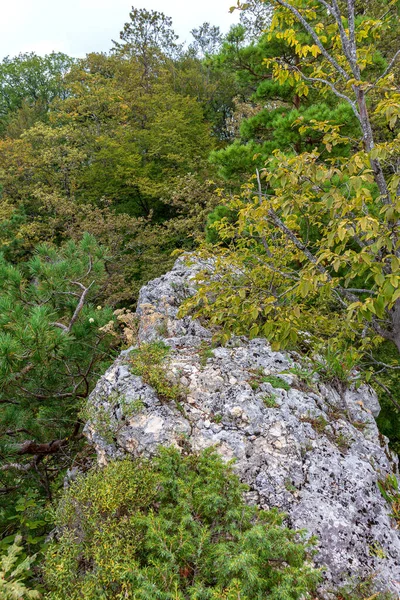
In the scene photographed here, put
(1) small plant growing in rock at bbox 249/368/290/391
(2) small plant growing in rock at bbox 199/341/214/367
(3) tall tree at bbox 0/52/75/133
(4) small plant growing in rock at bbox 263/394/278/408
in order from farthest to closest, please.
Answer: (3) tall tree at bbox 0/52/75/133 < (2) small plant growing in rock at bbox 199/341/214/367 < (1) small plant growing in rock at bbox 249/368/290/391 < (4) small plant growing in rock at bbox 263/394/278/408

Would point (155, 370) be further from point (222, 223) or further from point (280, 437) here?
point (222, 223)

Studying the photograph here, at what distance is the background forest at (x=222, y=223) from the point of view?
2.94 m

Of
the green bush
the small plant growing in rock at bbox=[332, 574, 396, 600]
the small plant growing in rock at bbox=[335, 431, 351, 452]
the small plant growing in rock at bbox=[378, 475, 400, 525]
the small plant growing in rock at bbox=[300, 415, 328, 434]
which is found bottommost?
the small plant growing in rock at bbox=[378, 475, 400, 525]

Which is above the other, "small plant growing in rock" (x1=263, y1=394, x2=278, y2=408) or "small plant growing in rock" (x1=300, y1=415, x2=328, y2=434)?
"small plant growing in rock" (x1=263, y1=394, x2=278, y2=408)

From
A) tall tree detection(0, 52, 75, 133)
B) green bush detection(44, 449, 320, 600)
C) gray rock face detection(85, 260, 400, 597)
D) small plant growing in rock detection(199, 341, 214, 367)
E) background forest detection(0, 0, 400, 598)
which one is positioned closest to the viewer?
green bush detection(44, 449, 320, 600)

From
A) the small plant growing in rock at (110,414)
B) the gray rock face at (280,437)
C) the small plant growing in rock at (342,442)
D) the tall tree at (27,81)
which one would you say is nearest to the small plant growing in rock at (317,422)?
the gray rock face at (280,437)

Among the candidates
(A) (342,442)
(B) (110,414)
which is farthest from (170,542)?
(A) (342,442)

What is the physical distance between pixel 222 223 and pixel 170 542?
382cm

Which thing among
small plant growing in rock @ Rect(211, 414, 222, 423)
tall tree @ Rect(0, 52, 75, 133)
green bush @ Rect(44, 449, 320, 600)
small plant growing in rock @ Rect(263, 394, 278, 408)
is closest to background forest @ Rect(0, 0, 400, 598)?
green bush @ Rect(44, 449, 320, 600)

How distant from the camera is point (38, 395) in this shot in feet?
13.6

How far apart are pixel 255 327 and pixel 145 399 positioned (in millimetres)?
1220

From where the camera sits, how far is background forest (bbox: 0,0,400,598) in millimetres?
2936

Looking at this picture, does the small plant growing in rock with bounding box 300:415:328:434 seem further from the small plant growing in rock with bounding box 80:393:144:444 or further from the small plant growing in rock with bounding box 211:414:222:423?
the small plant growing in rock with bounding box 80:393:144:444

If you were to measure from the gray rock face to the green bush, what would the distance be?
33 cm
